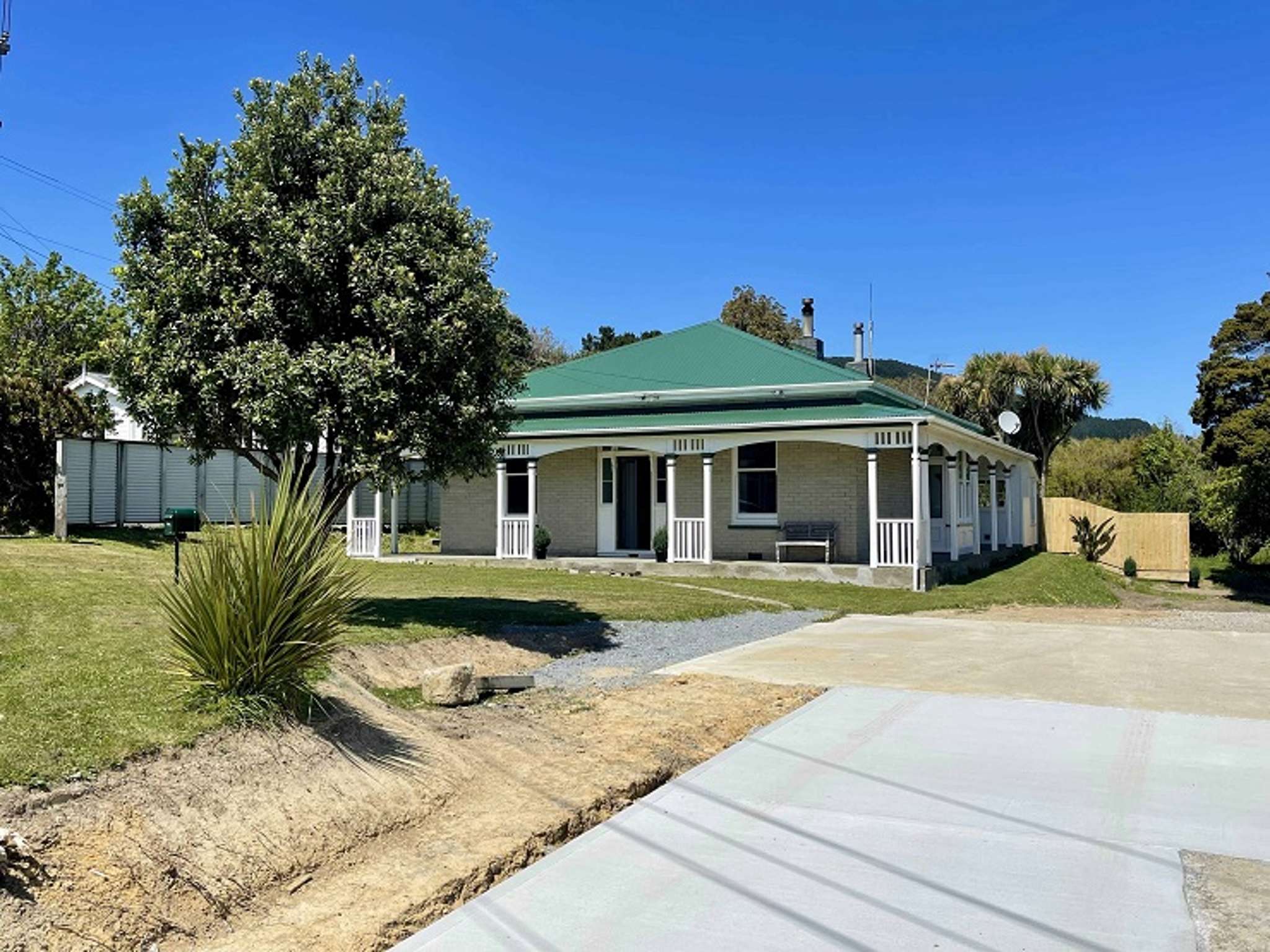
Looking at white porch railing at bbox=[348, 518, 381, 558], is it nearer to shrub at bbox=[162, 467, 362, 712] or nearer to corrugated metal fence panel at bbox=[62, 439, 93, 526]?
corrugated metal fence panel at bbox=[62, 439, 93, 526]

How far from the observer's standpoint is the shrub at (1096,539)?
29.9 meters

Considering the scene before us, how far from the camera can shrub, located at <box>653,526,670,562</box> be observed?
22781mm

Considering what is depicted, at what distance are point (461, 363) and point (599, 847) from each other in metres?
6.62

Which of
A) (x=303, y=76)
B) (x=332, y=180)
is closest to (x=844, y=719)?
(x=332, y=180)

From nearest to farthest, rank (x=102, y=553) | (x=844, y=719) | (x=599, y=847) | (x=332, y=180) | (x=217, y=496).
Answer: (x=599, y=847)
(x=844, y=719)
(x=332, y=180)
(x=102, y=553)
(x=217, y=496)

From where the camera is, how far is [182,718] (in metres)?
5.81

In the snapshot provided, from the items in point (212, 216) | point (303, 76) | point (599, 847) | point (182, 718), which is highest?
point (303, 76)

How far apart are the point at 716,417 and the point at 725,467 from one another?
119 centimetres

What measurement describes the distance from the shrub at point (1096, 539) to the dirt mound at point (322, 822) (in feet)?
84.7

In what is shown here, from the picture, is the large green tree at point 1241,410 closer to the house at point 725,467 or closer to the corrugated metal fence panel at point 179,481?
the house at point 725,467

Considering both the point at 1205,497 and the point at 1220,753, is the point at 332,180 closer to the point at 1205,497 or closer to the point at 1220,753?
the point at 1220,753

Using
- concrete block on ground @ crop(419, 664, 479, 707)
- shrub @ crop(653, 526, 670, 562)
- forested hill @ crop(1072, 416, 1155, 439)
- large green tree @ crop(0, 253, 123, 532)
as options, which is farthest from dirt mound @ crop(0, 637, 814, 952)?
forested hill @ crop(1072, 416, 1155, 439)

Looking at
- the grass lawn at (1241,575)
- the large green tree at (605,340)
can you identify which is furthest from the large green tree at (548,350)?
the grass lawn at (1241,575)

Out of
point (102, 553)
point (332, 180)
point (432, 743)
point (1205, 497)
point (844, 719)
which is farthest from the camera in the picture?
point (1205, 497)
